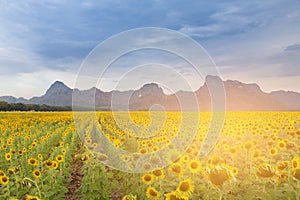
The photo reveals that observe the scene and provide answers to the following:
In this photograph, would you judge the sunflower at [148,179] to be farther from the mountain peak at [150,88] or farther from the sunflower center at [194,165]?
the mountain peak at [150,88]

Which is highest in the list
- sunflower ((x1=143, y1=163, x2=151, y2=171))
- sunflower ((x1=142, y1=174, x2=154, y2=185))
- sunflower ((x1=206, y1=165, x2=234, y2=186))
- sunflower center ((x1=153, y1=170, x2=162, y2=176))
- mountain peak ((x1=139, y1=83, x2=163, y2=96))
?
mountain peak ((x1=139, y1=83, x2=163, y2=96))

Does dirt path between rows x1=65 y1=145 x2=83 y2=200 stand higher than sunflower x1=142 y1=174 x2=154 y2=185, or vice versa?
sunflower x1=142 y1=174 x2=154 y2=185

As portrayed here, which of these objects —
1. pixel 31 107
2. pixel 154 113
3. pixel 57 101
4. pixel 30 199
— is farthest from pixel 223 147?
pixel 57 101

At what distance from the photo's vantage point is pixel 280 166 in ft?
15.7

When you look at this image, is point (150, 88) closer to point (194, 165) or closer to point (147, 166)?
point (147, 166)

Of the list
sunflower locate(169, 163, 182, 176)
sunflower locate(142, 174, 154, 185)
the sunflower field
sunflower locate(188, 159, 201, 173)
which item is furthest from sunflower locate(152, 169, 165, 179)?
sunflower locate(188, 159, 201, 173)

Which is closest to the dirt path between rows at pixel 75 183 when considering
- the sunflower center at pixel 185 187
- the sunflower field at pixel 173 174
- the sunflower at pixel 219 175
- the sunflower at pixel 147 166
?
the sunflower field at pixel 173 174

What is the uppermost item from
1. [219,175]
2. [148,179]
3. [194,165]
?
[219,175]

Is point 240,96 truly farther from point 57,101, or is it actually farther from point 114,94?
point 57,101

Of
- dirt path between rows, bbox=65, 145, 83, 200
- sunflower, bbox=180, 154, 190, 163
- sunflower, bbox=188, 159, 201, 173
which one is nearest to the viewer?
sunflower, bbox=188, 159, 201, 173

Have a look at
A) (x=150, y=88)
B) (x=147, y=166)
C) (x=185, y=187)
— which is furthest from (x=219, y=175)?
(x=150, y=88)

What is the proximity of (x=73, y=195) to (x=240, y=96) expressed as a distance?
98836mm

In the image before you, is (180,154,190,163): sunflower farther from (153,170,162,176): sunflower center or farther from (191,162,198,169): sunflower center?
(153,170,162,176): sunflower center

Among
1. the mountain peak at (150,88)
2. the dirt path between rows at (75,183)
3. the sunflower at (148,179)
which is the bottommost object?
the dirt path between rows at (75,183)
